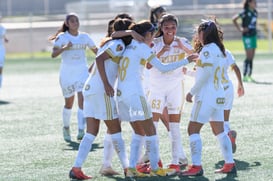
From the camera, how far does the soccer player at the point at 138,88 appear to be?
8750 mm

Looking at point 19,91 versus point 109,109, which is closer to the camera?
point 109,109

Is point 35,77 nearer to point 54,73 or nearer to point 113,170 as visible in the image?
point 54,73

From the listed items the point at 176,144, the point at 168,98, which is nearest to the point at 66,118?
the point at 168,98

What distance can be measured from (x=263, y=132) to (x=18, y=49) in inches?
970

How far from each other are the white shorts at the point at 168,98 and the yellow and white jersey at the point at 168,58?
11 centimetres

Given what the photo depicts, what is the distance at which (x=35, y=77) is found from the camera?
917 inches

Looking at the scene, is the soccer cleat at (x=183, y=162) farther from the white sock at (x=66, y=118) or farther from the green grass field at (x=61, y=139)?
the white sock at (x=66, y=118)

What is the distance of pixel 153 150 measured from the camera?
8.91 m

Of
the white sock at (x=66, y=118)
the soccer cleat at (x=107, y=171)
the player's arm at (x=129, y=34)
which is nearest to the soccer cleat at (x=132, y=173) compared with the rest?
the soccer cleat at (x=107, y=171)

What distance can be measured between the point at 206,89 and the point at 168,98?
94cm

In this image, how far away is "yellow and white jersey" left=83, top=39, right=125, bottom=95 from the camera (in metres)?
8.77

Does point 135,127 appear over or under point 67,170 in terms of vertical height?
over

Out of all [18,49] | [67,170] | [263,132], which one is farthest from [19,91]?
[18,49]

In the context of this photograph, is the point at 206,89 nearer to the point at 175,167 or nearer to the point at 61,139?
the point at 175,167
